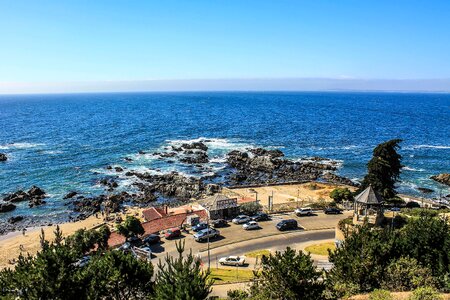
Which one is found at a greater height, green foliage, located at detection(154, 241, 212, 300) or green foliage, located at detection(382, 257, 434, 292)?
green foliage, located at detection(154, 241, 212, 300)

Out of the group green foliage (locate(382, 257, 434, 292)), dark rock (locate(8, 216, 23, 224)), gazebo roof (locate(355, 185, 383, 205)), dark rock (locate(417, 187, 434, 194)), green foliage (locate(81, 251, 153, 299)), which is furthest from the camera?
dark rock (locate(417, 187, 434, 194))

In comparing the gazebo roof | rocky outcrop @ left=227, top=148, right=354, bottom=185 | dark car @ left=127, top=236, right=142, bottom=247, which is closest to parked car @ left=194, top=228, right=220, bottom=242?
dark car @ left=127, top=236, right=142, bottom=247

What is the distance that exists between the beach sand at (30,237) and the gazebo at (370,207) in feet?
109

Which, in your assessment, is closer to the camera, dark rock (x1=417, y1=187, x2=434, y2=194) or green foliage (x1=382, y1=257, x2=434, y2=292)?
green foliage (x1=382, y1=257, x2=434, y2=292)

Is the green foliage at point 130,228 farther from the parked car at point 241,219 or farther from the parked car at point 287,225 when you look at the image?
the parked car at point 287,225

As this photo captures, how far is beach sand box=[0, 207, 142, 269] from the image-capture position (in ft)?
153

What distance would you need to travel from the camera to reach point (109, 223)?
2205 inches

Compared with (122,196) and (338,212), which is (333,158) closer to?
(338,212)

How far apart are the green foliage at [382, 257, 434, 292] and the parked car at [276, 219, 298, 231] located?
2076 centimetres

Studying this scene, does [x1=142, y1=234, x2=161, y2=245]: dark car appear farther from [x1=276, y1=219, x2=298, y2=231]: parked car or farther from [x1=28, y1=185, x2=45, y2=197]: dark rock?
[x1=28, y1=185, x2=45, y2=197]: dark rock

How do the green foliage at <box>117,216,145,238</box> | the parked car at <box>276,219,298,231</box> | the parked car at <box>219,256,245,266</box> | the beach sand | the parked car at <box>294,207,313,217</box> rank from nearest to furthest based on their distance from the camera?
the parked car at <box>219,256,245,266</box>
the green foliage at <box>117,216,145,238</box>
the parked car at <box>276,219,298,231</box>
the beach sand
the parked car at <box>294,207,313,217</box>

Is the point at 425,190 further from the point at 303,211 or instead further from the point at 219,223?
the point at 219,223

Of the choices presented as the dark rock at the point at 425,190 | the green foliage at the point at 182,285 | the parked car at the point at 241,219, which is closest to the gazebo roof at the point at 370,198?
the parked car at the point at 241,219

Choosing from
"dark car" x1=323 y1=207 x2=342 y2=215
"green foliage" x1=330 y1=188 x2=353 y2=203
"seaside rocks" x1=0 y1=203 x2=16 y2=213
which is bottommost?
"seaside rocks" x1=0 y1=203 x2=16 y2=213
